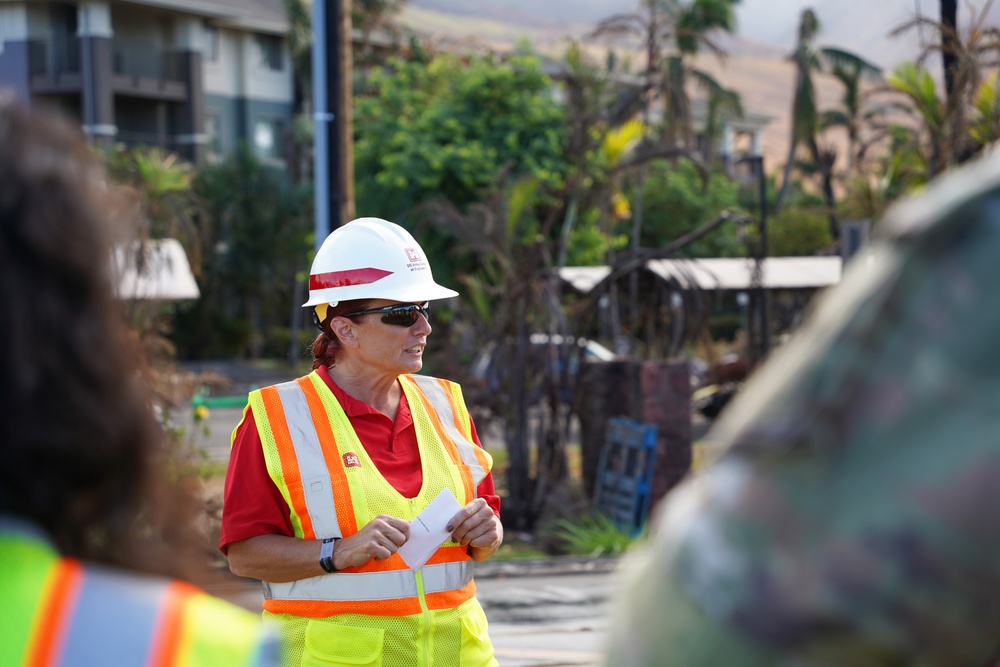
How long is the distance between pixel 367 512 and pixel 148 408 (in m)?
2.04

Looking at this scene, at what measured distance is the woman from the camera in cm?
310

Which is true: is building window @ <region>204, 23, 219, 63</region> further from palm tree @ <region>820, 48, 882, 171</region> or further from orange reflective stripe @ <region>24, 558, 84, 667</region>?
orange reflective stripe @ <region>24, 558, 84, 667</region>

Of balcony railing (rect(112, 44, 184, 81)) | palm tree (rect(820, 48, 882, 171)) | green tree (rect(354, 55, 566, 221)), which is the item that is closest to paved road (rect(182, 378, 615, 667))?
green tree (rect(354, 55, 566, 221))

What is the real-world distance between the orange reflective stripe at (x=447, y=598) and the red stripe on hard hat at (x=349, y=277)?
0.93m

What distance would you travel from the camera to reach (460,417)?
3562 millimetres

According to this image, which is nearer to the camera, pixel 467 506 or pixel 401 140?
pixel 467 506

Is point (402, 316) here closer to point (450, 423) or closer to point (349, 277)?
point (349, 277)

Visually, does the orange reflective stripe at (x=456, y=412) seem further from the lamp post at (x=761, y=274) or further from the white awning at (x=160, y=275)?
the lamp post at (x=761, y=274)

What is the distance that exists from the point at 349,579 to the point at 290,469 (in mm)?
334

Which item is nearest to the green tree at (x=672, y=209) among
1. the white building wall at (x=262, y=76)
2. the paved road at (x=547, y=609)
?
Result: the white building wall at (x=262, y=76)

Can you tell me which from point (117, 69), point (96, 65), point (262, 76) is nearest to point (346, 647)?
point (96, 65)

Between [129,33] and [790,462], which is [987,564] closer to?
[790,462]

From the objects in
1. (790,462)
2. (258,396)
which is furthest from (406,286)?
(790,462)

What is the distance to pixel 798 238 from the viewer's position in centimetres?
4047
